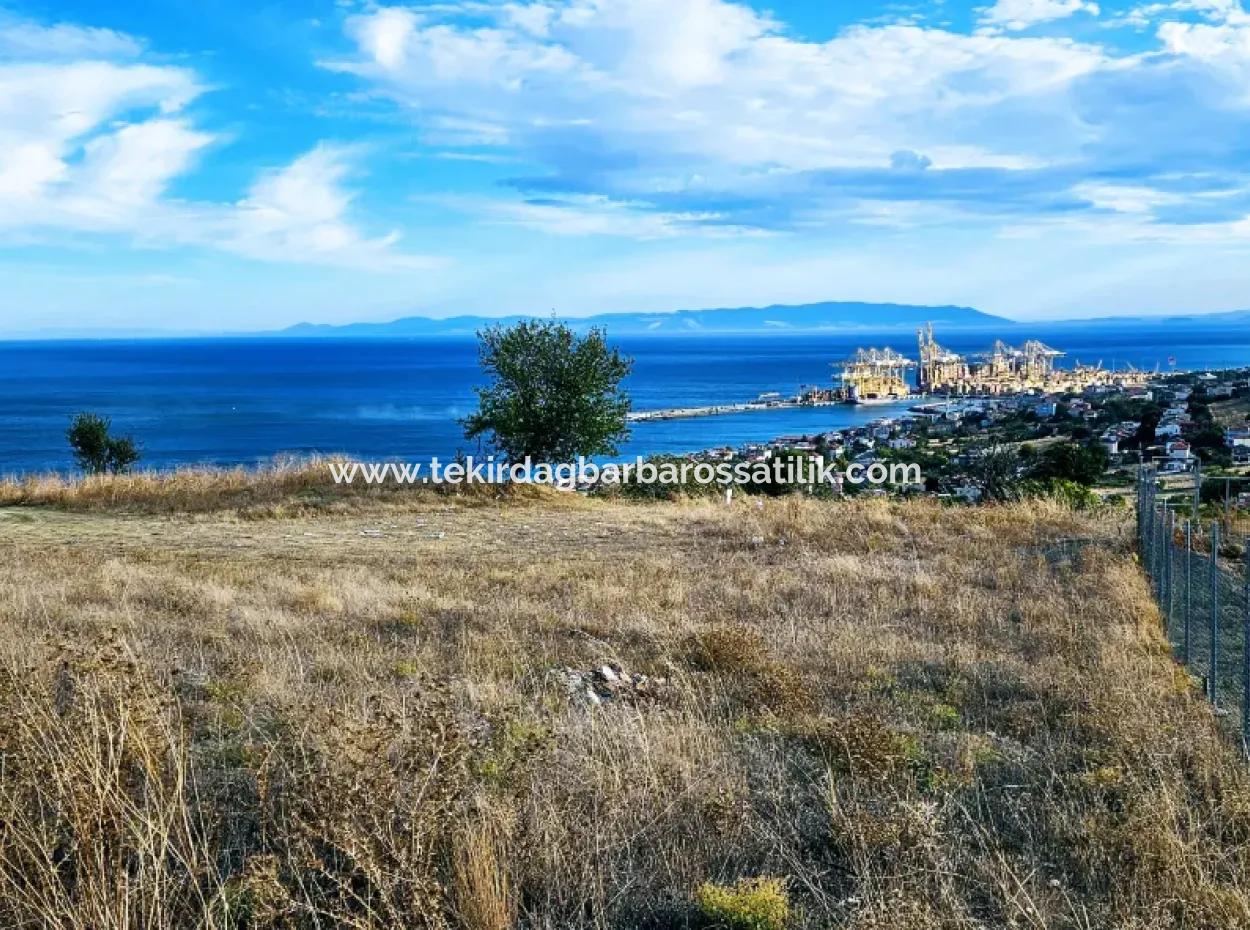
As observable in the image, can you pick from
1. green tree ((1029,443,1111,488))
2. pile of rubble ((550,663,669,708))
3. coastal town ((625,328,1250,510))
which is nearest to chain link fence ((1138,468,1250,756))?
coastal town ((625,328,1250,510))

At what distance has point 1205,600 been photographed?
11148mm

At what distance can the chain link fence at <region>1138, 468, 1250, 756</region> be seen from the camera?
7.10m

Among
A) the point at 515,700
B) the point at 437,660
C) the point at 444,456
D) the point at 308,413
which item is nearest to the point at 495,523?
the point at 437,660

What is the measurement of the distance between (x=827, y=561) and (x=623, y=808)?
9331 mm

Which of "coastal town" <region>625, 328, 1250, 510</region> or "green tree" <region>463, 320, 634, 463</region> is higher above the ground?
"green tree" <region>463, 320, 634, 463</region>

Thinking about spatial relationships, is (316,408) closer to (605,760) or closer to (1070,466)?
(1070,466)

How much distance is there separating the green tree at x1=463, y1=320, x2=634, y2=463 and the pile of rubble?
15305 millimetres

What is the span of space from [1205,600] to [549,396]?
47.9 feet

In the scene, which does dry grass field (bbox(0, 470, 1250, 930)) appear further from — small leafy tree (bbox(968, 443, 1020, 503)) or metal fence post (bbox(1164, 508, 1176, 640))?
small leafy tree (bbox(968, 443, 1020, 503))

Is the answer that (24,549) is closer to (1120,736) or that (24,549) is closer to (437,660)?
(437,660)

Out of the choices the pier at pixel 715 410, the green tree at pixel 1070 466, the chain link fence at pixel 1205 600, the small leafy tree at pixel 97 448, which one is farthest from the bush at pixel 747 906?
the pier at pixel 715 410

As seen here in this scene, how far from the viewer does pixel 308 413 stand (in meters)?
96.6

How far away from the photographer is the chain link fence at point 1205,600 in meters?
7.10

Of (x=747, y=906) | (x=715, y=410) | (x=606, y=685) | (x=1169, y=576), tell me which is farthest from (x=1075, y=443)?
(x=715, y=410)
